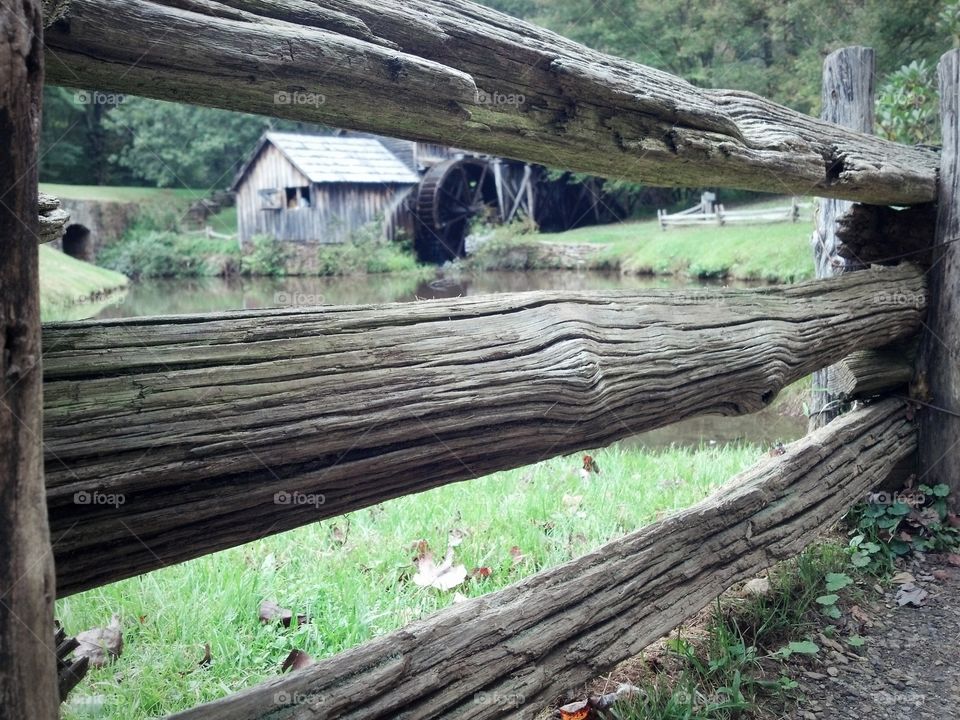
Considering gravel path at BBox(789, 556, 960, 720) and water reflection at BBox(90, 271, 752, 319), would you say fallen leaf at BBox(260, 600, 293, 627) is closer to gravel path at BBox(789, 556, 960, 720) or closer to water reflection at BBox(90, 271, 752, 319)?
gravel path at BBox(789, 556, 960, 720)

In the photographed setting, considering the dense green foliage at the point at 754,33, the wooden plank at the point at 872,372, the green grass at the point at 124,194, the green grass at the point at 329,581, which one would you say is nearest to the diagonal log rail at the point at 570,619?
the wooden plank at the point at 872,372

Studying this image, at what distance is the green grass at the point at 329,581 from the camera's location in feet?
7.19

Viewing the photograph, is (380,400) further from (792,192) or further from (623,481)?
(623,481)

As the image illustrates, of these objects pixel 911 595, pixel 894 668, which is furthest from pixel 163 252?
pixel 894 668

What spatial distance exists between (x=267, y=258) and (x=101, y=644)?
74.3ft

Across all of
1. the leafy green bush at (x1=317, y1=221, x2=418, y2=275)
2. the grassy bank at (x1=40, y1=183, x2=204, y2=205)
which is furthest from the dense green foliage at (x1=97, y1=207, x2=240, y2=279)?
the leafy green bush at (x1=317, y1=221, x2=418, y2=275)

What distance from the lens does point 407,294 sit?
1243cm

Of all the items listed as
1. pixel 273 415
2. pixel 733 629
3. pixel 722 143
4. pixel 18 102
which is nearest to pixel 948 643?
pixel 733 629

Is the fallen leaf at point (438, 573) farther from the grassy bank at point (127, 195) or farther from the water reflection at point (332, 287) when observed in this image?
the grassy bank at point (127, 195)

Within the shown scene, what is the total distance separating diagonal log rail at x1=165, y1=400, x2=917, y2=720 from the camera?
58.5 inches

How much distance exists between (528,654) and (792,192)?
185 cm

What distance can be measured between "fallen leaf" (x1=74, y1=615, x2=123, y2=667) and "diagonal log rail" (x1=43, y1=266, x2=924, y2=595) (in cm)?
114

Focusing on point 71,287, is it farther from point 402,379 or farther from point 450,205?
point 402,379

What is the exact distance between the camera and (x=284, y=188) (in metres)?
24.2
